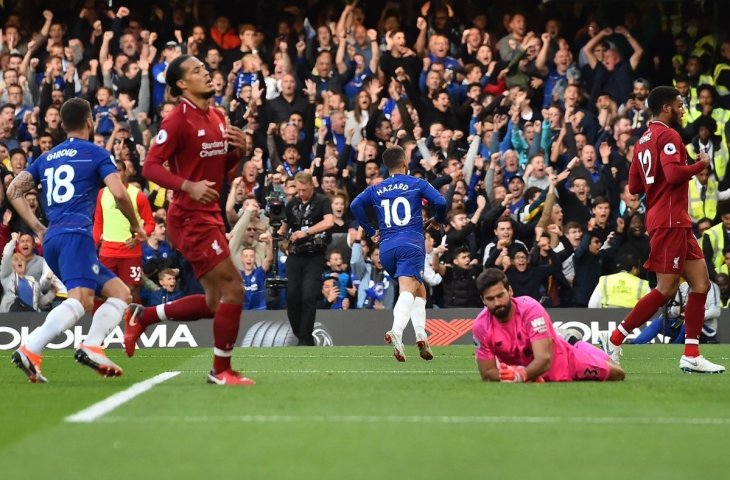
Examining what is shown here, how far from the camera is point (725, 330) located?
19.4m

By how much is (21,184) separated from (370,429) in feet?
16.8

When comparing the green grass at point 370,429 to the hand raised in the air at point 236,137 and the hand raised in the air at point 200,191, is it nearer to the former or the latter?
the hand raised in the air at point 200,191

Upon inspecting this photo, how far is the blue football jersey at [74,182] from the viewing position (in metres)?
10.8

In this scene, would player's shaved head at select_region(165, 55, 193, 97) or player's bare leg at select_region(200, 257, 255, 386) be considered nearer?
player's bare leg at select_region(200, 257, 255, 386)

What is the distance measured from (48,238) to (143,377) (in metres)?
1.42

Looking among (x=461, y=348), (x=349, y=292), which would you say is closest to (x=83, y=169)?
(x=461, y=348)

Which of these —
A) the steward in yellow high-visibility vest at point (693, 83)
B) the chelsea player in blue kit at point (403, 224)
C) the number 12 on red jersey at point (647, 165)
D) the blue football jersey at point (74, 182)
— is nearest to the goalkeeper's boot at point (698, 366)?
the number 12 on red jersey at point (647, 165)

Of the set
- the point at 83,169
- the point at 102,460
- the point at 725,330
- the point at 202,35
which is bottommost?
the point at 725,330

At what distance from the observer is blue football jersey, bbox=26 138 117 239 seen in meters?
10.8

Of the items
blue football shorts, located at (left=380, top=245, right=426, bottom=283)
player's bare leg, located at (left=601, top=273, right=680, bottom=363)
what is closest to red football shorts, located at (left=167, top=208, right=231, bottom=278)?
player's bare leg, located at (left=601, top=273, right=680, bottom=363)

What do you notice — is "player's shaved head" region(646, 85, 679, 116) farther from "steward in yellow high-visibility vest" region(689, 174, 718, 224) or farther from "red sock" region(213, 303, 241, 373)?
"steward in yellow high-visibility vest" region(689, 174, 718, 224)

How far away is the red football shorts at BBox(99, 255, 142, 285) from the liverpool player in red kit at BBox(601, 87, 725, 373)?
268 inches

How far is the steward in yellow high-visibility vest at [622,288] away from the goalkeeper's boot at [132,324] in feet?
32.2

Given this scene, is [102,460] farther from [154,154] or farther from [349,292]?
[349,292]
